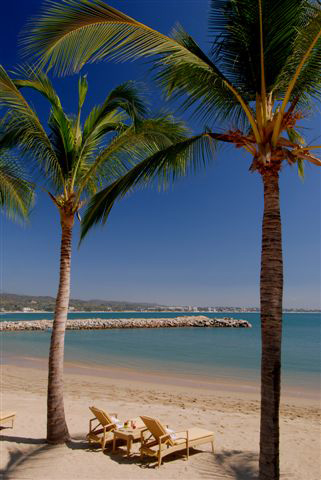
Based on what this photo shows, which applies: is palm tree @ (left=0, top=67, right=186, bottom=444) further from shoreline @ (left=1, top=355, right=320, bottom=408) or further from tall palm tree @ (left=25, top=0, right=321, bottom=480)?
shoreline @ (left=1, top=355, right=320, bottom=408)

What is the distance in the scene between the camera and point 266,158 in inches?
186

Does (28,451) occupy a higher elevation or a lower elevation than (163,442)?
lower

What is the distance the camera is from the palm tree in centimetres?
710

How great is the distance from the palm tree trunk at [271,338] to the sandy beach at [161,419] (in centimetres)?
227

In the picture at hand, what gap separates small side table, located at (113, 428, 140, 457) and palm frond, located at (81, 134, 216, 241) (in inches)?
147

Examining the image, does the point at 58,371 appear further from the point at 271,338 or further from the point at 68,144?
the point at 271,338

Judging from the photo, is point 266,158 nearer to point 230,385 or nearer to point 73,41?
point 73,41

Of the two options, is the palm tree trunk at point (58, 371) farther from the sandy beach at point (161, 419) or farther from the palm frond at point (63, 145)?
the palm frond at point (63, 145)

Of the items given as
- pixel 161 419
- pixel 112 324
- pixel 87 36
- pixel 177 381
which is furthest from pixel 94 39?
pixel 112 324

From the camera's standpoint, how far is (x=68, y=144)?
764 centimetres

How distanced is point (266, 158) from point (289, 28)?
165 cm

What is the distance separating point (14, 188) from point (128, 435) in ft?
19.9

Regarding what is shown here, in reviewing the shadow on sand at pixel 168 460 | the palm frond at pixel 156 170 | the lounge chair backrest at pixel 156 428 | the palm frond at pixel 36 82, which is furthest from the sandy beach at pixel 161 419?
the palm frond at pixel 36 82

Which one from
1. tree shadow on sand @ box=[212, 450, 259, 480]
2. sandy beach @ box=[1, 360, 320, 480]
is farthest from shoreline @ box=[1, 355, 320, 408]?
tree shadow on sand @ box=[212, 450, 259, 480]
